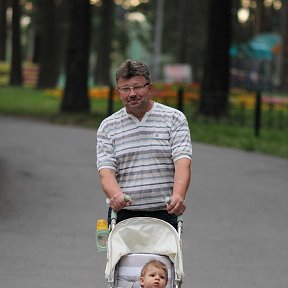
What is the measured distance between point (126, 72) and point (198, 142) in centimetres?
1458

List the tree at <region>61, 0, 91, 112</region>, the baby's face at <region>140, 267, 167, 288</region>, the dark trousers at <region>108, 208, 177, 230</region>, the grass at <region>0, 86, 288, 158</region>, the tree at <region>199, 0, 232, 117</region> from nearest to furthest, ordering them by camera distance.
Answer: the baby's face at <region>140, 267, 167, 288</region> < the dark trousers at <region>108, 208, 177, 230</region> < the grass at <region>0, 86, 288, 158</region> < the tree at <region>199, 0, 232, 117</region> < the tree at <region>61, 0, 91, 112</region>

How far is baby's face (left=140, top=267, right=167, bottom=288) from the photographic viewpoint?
527cm

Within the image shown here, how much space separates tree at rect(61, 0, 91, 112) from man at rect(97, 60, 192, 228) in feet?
66.8

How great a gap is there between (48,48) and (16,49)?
2781 millimetres

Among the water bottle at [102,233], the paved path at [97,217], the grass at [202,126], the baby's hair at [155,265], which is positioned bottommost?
the grass at [202,126]

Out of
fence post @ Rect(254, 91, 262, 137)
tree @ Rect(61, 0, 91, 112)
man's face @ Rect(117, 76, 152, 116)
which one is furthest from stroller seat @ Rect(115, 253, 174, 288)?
tree @ Rect(61, 0, 91, 112)

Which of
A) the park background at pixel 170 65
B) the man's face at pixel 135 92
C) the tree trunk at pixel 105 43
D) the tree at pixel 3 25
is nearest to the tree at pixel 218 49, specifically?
the park background at pixel 170 65

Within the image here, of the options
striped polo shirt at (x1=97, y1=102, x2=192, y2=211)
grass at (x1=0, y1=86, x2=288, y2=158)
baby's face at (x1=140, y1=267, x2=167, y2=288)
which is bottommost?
grass at (x1=0, y1=86, x2=288, y2=158)

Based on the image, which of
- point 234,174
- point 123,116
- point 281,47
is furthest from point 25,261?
point 281,47

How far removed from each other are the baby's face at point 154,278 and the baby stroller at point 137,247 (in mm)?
137

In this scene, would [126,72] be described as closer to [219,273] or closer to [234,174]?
[219,273]

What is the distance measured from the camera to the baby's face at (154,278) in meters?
5.27

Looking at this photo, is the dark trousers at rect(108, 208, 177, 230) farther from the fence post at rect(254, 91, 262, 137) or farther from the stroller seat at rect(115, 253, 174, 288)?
the fence post at rect(254, 91, 262, 137)

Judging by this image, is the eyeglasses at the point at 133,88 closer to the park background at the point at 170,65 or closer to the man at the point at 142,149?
the man at the point at 142,149
